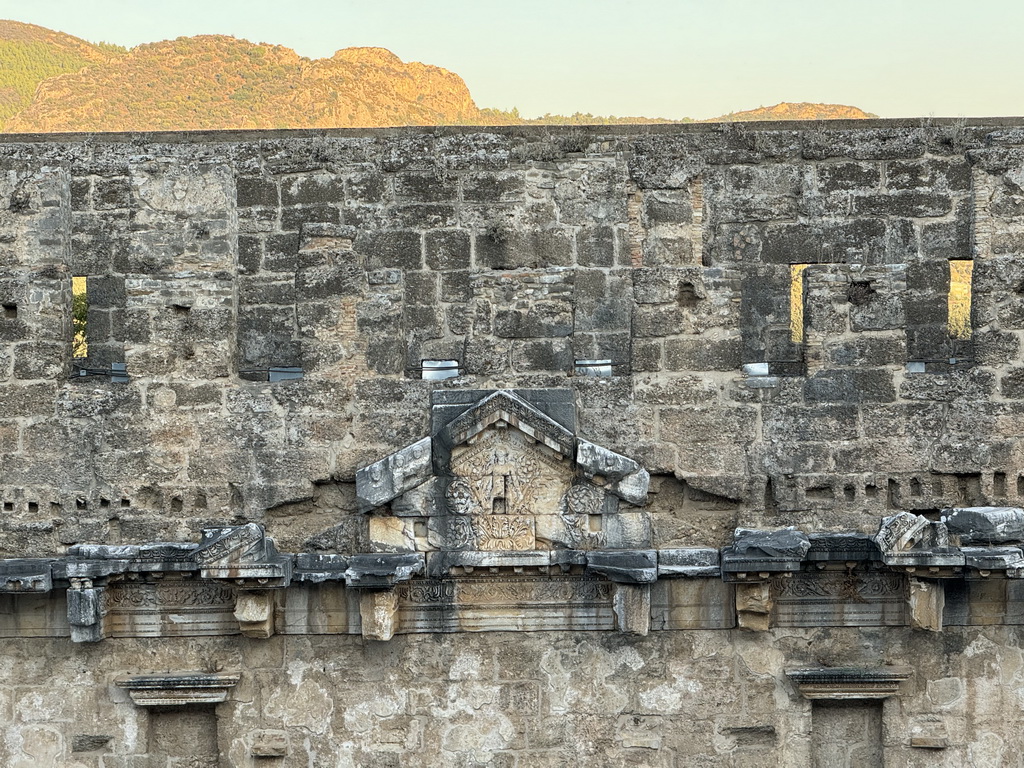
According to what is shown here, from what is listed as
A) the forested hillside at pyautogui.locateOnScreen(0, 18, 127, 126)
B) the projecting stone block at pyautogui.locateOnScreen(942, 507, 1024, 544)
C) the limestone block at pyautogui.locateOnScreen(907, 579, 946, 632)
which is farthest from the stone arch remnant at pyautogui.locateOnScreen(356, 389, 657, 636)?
the forested hillside at pyautogui.locateOnScreen(0, 18, 127, 126)

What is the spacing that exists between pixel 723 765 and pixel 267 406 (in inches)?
132

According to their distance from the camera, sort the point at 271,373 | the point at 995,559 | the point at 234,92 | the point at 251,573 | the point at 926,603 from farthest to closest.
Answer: the point at 234,92 < the point at 271,373 < the point at 926,603 < the point at 251,573 < the point at 995,559

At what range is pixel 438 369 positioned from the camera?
7.93 meters

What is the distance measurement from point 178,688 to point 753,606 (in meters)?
3.34

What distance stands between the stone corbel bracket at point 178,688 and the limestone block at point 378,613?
871 millimetres

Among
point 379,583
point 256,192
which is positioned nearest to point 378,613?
point 379,583

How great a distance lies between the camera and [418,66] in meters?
29.5

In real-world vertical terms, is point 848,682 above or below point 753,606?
below

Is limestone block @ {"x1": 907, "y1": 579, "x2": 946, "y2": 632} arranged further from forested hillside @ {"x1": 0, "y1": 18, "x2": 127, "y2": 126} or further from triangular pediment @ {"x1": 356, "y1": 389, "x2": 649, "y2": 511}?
forested hillside @ {"x1": 0, "y1": 18, "x2": 127, "y2": 126}

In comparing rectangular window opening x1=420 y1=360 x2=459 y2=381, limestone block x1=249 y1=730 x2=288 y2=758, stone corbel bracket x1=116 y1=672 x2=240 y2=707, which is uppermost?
rectangular window opening x1=420 y1=360 x2=459 y2=381

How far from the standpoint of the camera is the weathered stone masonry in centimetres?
775

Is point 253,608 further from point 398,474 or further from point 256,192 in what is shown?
point 256,192

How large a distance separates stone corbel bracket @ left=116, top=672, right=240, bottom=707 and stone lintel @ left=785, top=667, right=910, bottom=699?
328 cm

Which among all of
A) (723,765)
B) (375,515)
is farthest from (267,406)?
(723,765)
